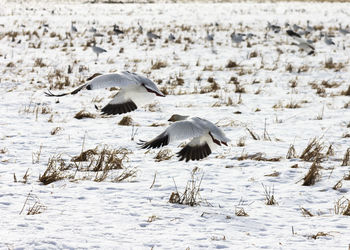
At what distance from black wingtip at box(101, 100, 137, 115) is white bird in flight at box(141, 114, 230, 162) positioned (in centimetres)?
89

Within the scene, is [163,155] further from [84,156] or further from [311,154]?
[311,154]

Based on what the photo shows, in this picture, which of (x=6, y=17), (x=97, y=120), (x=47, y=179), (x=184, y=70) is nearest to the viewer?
(x=47, y=179)

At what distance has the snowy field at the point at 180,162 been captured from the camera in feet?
11.4

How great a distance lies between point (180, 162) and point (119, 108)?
1.01m

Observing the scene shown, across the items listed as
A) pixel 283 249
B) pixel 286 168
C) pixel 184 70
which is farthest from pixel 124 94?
pixel 184 70

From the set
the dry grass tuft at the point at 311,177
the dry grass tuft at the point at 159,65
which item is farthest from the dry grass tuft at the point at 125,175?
the dry grass tuft at the point at 159,65

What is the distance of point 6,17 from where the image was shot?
25.9 metres

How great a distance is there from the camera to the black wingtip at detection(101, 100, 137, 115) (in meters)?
5.28

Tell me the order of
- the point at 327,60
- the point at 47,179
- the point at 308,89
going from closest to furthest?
1. the point at 47,179
2. the point at 308,89
3. the point at 327,60

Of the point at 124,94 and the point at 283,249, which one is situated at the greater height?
the point at 124,94

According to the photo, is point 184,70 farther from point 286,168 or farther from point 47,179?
point 47,179

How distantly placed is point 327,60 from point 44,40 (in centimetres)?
1083

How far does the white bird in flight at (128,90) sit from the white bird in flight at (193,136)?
70 cm

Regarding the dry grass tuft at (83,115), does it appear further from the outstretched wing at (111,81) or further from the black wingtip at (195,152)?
the black wingtip at (195,152)
